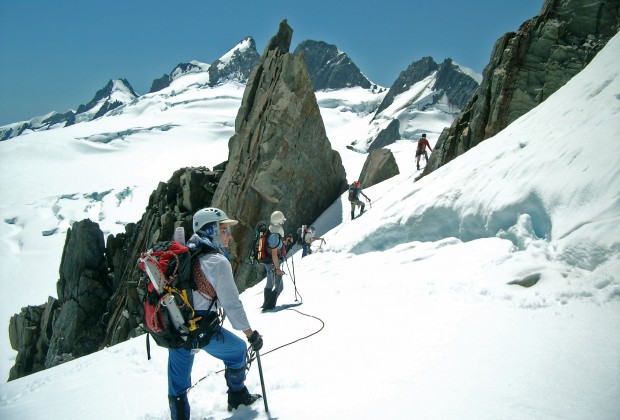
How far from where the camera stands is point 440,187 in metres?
11.7

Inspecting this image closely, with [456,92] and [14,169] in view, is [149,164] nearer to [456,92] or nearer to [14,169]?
[14,169]

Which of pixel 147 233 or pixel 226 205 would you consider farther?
pixel 147 233

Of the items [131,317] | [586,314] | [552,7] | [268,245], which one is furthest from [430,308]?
[131,317]

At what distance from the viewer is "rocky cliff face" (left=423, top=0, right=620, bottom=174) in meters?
18.5

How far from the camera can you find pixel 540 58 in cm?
1914

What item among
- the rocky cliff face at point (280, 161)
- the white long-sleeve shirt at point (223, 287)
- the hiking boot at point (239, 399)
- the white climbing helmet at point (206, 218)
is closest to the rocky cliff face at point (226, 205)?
the rocky cliff face at point (280, 161)

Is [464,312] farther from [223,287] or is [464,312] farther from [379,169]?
[379,169]

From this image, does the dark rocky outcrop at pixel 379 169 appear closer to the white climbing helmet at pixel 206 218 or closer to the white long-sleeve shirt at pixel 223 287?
the white climbing helmet at pixel 206 218

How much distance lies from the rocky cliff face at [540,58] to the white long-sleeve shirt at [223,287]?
18.4 metres

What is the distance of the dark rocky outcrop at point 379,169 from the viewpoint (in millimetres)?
29766

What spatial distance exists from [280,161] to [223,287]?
22.5 meters

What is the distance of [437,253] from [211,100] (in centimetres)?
17569

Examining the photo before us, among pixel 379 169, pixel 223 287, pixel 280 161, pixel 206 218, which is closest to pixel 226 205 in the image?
pixel 280 161

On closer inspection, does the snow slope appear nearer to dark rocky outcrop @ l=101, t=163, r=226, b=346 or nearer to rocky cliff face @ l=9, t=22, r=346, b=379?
rocky cliff face @ l=9, t=22, r=346, b=379
